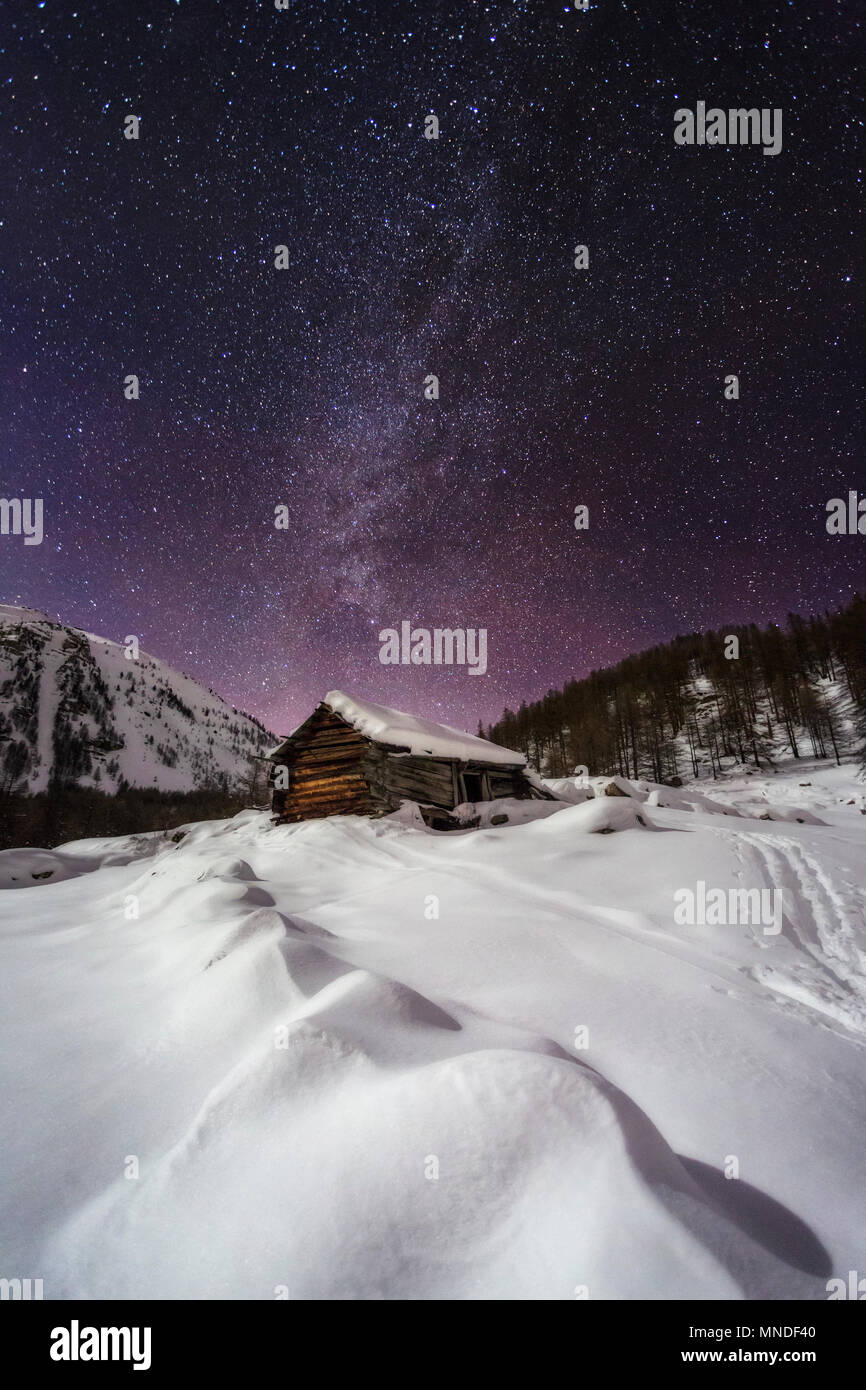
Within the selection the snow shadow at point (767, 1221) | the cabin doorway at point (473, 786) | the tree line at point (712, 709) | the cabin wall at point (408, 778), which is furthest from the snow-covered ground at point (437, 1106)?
the tree line at point (712, 709)

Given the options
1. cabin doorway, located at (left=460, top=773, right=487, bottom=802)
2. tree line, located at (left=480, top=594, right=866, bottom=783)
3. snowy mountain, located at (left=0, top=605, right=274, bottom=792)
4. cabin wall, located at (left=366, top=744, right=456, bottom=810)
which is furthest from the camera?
snowy mountain, located at (left=0, top=605, right=274, bottom=792)

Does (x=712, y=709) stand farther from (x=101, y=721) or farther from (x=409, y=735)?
(x=101, y=721)

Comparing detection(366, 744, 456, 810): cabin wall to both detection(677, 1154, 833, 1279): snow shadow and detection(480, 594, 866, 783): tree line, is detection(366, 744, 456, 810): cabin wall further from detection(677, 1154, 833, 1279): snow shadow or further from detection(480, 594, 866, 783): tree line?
detection(480, 594, 866, 783): tree line

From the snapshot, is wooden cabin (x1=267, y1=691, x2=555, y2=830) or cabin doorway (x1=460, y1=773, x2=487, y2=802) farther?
cabin doorway (x1=460, y1=773, x2=487, y2=802)

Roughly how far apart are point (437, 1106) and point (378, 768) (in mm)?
13182

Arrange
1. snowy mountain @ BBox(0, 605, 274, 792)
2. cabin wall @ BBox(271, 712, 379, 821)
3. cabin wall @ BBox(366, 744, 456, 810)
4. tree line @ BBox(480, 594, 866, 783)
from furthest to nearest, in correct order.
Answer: snowy mountain @ BBox(0, 605, 274, 792), tree line @ BBox(480, 594, 866, 783), cabin wall @ BBox(271, 712, 379, 821), cabin wall @ BBox(366, 744, 456, 810)

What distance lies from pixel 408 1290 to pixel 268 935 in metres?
2.41

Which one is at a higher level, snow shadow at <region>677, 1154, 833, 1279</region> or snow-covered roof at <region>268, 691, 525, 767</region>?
snow-covered roof at <region>268, 691, 525, 767</region>

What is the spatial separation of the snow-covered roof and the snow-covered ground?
389 inches

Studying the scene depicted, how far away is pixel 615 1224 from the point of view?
4.59ft

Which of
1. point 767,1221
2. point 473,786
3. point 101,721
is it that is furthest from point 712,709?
point 101,721

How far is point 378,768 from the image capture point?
14898 millimetres

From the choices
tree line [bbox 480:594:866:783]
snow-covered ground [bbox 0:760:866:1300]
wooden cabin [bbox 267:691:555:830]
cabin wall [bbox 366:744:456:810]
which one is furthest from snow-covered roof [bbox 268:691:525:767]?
tree line [bbox 480:594:866:783]

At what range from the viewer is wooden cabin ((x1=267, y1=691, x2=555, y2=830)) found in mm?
14773
